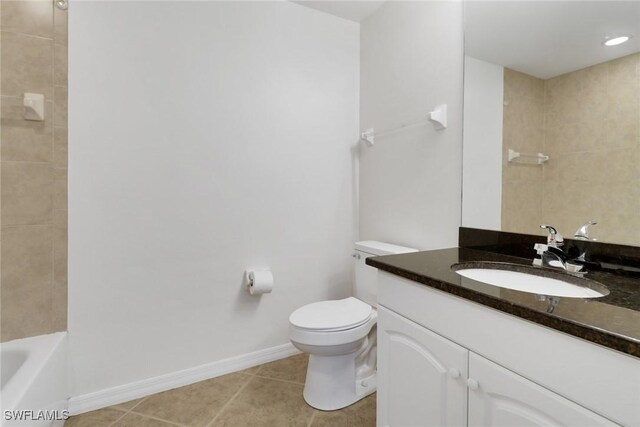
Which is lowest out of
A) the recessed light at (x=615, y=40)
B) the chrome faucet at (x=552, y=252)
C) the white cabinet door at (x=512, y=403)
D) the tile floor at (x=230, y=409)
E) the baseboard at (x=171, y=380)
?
the tile floor at (x=230, y=409)

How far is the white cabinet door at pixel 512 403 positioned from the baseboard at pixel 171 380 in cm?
148

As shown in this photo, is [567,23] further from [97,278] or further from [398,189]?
[97,278]

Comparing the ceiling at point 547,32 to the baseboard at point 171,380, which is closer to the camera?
the ceiling at point 547,32

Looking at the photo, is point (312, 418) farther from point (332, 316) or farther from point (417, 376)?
point (417, 376)

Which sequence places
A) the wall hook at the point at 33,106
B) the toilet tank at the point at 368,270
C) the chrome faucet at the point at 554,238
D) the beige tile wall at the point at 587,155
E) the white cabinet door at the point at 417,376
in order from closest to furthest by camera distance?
the white cabinet door at the point at 417,376
the beige tile wall at the point at 587,155
the chrome faucet at the point at 554,238
the wall hook at the point at 33,106
the toilet tank at the point at 368,270

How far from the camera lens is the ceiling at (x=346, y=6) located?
6.86ft

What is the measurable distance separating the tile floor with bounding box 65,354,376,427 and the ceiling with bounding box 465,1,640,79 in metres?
1.80

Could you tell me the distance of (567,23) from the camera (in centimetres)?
119

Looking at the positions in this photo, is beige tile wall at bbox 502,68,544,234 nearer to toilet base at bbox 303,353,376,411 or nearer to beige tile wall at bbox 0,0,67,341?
toilet base at bbox 303,353,376,411

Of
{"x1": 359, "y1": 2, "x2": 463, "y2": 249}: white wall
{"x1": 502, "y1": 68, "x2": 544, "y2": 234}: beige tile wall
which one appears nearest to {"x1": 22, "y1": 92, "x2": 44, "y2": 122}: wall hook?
{"x1": 359, "y1": 2, "x2": 463, "y2": 249}: white wall

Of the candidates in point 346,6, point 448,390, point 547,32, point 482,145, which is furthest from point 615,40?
point 346,6

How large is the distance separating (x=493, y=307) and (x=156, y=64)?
1.95 meters

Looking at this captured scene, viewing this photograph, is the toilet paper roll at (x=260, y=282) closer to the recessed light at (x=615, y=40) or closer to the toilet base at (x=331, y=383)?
the toilet base at (x=331, y=383)

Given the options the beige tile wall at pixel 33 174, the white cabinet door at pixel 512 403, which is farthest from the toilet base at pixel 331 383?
the beige tile wall at pixel 33 174
